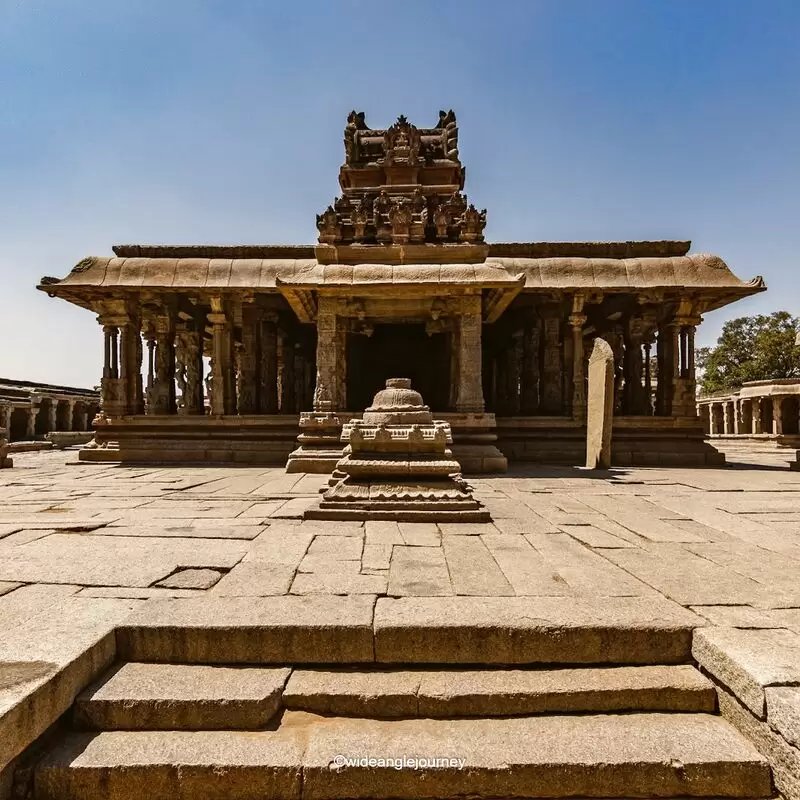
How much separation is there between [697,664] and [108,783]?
2542 mm

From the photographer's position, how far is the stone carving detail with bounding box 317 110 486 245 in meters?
10.9

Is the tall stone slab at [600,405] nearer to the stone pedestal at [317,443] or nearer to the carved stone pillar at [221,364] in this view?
the stone pedestal at [317,443]

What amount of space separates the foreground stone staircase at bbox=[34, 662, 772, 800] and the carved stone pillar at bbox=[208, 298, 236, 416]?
32.7 feet

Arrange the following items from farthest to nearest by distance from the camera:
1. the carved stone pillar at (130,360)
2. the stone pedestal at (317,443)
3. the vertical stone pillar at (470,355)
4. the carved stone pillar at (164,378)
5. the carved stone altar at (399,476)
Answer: the carved stone pillar at (164,378) < the carved stone pillar at (130,360) < the vertical stone pillar at (470,355) < the stone pedestal at (317,443) < the carved stone altar at (399,476)

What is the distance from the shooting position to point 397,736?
1976 millimetres

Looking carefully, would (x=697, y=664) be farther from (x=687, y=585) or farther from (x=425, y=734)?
(x=425, y=734)

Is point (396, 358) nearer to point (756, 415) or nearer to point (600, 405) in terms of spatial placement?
point (600, 405)

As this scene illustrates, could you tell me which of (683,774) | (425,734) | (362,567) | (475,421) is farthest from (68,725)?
(475,421)

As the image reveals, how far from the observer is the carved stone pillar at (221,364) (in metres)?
11.6

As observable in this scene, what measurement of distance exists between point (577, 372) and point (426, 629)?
10.3 m

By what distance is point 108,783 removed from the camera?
5.98 ft

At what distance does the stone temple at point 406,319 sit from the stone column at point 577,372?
0.15ft

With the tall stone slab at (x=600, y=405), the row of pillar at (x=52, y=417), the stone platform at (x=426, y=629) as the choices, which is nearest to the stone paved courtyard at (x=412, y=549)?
the stone platform at (x=426, y=629)

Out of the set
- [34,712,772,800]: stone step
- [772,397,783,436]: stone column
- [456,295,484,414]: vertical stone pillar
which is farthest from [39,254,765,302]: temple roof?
[772,397,783,436]: stone column
